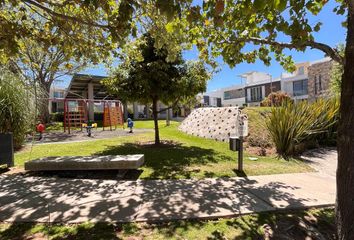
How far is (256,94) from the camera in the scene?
56.4 meters

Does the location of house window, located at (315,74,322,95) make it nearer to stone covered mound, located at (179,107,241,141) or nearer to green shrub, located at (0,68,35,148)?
stone covered mound, located at (179,107,241,141)

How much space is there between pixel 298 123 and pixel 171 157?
4542mm

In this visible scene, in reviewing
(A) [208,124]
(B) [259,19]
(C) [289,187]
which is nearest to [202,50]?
(B) [259,19]

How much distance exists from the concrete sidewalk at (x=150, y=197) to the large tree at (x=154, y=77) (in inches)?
190

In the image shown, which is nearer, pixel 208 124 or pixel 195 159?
pixel 195 159

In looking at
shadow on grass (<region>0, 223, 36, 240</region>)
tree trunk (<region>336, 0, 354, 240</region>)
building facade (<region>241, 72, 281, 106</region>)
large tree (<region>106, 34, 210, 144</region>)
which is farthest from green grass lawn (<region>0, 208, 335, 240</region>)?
building facade (<region>241, 72, 281, 106</region>)

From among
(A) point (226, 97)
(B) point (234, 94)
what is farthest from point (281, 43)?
(A) point (226, 97)

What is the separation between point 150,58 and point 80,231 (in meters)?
7.84

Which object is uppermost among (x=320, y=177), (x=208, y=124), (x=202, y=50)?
(x=202, y=50)

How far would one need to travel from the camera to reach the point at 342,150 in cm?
322

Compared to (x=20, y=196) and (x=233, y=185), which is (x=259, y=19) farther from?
(x=20, y=196)

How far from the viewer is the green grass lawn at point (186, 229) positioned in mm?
3709

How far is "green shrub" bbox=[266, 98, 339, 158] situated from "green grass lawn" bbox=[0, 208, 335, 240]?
17.7 feet

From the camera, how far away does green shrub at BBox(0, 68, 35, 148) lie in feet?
31.1
